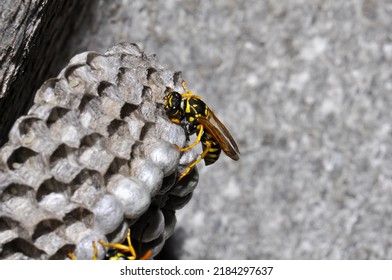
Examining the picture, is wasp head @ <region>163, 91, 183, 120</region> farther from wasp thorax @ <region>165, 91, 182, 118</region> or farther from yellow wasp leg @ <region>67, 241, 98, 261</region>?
yellow wasp leg @ <region>67, 241, 98, 261</region>

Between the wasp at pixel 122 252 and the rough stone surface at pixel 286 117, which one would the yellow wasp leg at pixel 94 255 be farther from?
the rough stone surface at pixel 286 117

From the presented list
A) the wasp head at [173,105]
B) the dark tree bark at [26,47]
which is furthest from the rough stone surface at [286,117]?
the wasp head at [173,105]

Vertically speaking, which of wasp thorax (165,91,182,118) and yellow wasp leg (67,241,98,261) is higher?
wasp thorax (165,91,182,118)

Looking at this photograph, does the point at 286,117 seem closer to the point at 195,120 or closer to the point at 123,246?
the point at 195,120

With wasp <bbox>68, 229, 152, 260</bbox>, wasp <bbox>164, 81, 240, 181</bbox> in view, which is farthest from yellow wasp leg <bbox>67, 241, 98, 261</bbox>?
wasp <bbox>164, 81, 240, 181</bbox>

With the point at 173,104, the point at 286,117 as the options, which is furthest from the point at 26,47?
the point at 286,117
